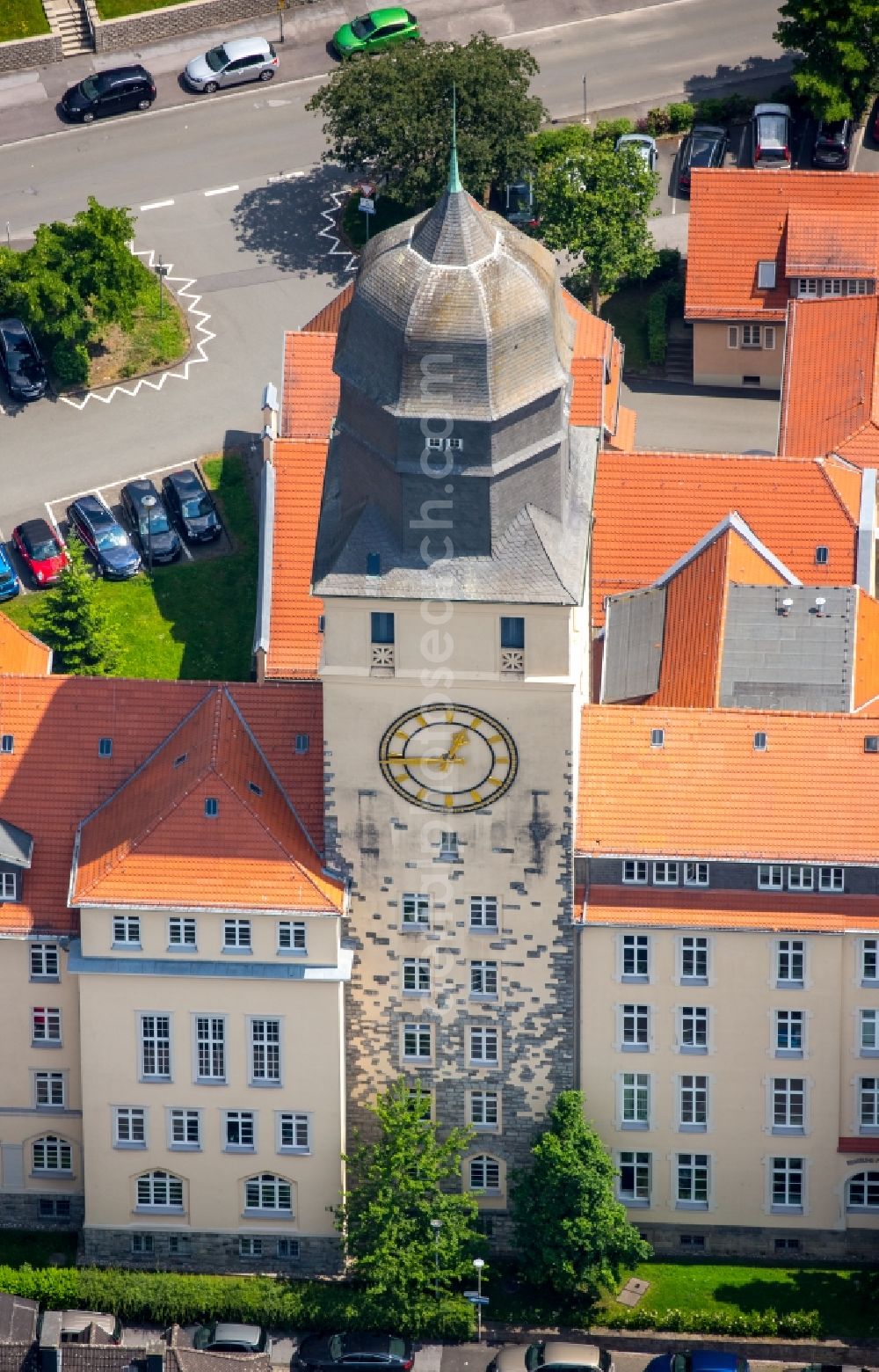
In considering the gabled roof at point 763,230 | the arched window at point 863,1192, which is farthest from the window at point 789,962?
the gabled roof at point 763,230

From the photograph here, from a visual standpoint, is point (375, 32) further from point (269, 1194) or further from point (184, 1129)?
point (269, 1194)

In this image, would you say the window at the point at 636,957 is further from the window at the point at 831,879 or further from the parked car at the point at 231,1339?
the parked car at the point at 231,1339

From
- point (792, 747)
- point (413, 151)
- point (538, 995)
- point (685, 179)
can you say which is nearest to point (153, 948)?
point (538, 995)

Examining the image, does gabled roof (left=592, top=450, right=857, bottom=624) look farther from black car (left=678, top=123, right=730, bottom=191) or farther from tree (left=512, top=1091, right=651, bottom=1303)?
black car (left=678, top=123, right=730, bottom=191)

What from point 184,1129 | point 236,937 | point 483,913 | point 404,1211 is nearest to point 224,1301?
point 184,1129

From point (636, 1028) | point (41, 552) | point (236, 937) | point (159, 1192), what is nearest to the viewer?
point (236, 937)

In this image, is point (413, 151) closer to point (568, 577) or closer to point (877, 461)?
point (877, 461)
